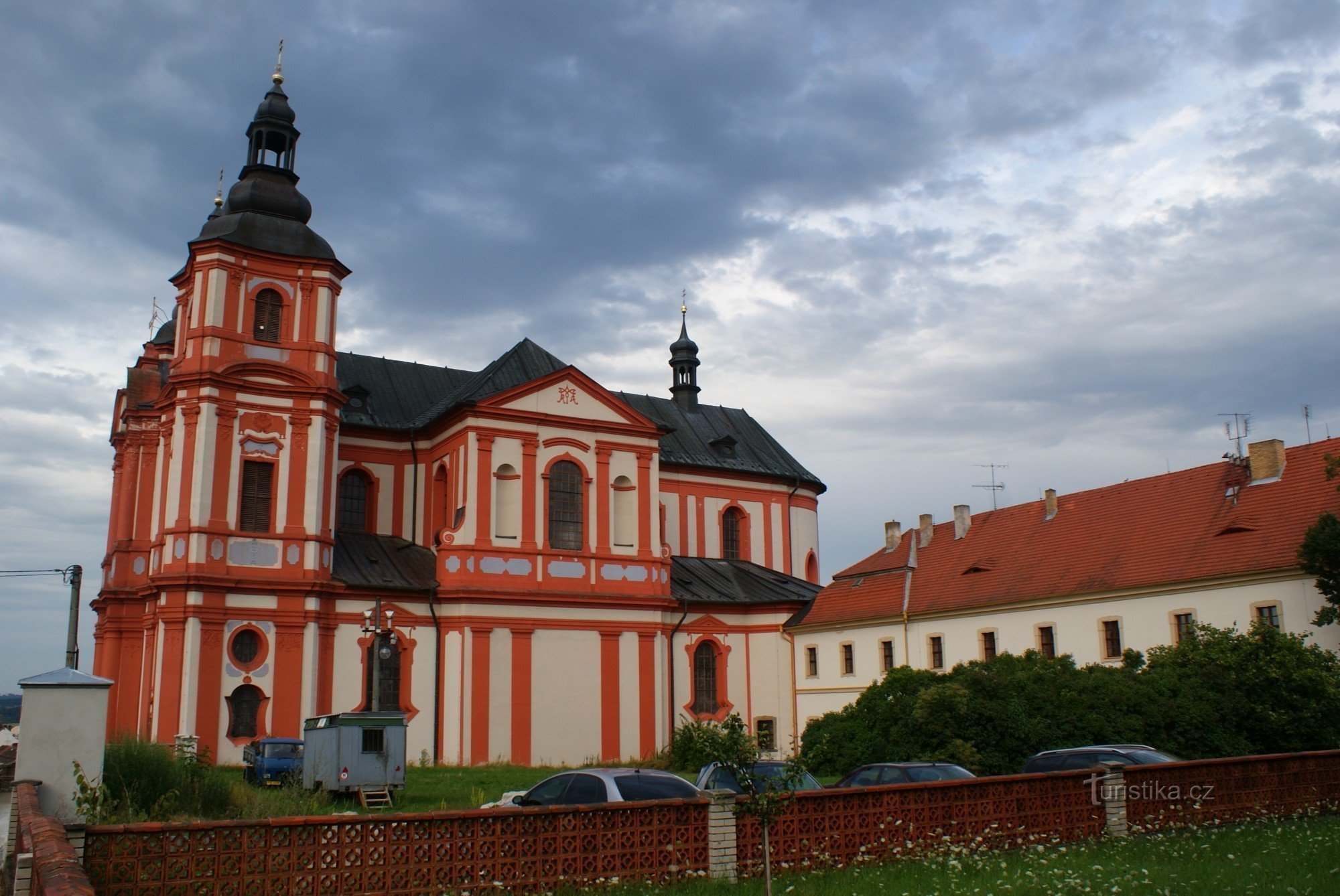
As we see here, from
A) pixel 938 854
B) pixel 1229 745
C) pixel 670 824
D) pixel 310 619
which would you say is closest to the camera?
pixel 670 824

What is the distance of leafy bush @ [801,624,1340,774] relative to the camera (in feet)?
78.7

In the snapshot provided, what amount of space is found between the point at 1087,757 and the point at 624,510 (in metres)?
21.3

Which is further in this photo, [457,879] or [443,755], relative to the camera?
[443,755]

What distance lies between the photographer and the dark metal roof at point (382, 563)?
32.2 m

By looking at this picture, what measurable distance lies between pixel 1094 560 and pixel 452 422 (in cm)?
1911

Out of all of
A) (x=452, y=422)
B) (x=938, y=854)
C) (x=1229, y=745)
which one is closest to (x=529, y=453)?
(x=452, y=422)

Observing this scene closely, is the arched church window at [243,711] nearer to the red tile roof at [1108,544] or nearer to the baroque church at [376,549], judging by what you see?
the baroque church at [376,549]

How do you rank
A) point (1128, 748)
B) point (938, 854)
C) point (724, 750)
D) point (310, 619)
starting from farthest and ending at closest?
point (310, 619)
point (1128, 748)
point (938, 854)
point (724, 750)

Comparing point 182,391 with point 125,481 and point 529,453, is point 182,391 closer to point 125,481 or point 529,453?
point 125,481

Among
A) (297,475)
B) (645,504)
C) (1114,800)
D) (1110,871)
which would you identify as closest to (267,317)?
(297,475)

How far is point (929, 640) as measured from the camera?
34.7 meters

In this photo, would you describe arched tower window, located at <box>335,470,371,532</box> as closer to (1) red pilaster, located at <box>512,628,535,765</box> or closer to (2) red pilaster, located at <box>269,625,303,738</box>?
(2) red pilaster, located at <box>269,625,303,738</box>

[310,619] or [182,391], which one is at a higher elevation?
[182,391]

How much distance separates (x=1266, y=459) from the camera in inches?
1168
